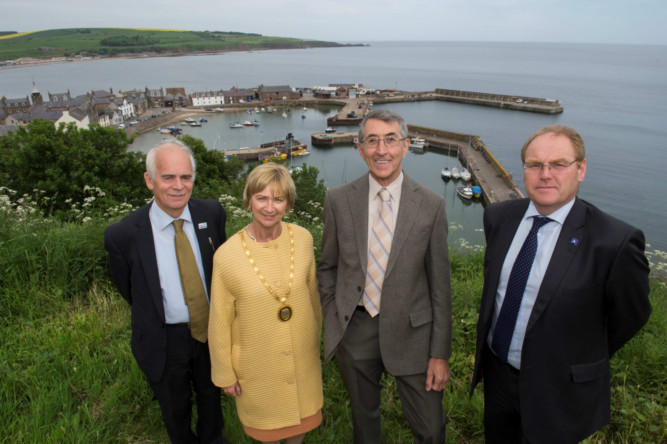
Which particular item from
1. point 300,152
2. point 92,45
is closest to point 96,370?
point 300,152

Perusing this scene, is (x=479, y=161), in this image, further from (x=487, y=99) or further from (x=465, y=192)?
(x=487, y=99)

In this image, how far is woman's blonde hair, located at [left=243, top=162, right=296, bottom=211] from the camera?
1908mm

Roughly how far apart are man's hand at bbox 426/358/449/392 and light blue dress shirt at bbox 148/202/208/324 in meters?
1.40

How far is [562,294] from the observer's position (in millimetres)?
1551

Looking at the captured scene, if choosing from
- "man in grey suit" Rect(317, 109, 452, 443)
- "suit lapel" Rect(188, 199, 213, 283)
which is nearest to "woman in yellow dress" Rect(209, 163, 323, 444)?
"man in grey suit" Rect(317, 109, 452, 443)

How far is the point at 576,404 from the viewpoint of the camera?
1.65 metres

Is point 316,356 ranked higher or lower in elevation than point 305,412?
higher

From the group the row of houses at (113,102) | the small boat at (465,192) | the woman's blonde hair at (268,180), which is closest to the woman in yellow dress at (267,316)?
the woman's blonde hair at (268,180)

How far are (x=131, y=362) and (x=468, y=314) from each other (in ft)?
9.26

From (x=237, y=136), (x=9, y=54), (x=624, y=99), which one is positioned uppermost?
(x=9, y=54)

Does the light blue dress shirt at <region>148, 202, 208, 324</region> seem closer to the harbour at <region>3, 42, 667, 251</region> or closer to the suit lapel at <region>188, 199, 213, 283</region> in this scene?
the suit lapel at <region>188, 199, 213, 283</region>

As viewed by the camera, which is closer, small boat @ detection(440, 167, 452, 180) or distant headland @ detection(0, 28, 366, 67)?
small boat @ detection(440, 167, 452, 180)

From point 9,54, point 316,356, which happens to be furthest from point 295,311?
point 9,54

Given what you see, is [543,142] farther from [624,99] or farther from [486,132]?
[624,99]
